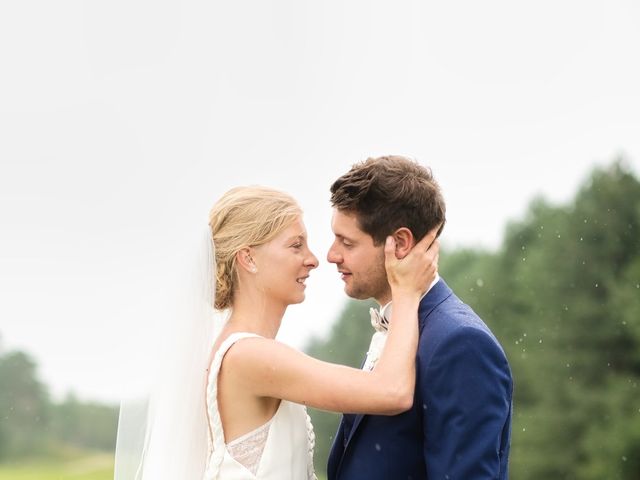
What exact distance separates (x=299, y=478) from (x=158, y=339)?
1054mm

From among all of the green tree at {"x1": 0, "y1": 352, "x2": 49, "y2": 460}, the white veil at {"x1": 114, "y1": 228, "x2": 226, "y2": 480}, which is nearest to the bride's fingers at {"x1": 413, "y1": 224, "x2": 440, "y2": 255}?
the white veil at {"x1": 114, "y1": 228, "x2": 226, "y2": 480}

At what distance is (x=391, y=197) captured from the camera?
5.32m

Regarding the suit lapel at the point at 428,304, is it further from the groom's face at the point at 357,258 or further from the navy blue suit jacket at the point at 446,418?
the groom's face at the point at 357,258

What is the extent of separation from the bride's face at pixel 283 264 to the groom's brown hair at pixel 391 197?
0.45 meters

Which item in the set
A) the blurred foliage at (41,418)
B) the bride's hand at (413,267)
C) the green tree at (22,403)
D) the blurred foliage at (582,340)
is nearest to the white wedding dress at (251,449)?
the bride's hand at (413,267)

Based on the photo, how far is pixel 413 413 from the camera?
5082 mm

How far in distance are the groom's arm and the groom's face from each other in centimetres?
64

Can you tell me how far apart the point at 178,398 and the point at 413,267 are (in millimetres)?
1401

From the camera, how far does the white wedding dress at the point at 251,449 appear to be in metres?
5.45

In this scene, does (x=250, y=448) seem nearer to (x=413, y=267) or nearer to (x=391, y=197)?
(x=413, y=267)

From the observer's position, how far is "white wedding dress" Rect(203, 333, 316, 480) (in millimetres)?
5453

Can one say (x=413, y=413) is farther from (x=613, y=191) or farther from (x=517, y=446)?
(x=517, y=446)

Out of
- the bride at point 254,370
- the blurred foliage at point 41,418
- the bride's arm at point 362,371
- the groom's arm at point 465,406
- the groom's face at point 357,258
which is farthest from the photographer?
the blurred foliage at point 41,418

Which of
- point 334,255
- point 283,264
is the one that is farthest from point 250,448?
point 334,255
